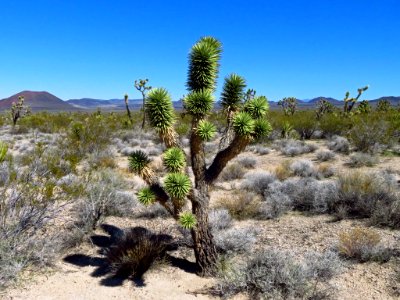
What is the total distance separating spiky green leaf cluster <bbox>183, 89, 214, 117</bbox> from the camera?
506cm

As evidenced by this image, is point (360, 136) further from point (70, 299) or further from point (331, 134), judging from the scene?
point (70, 299)

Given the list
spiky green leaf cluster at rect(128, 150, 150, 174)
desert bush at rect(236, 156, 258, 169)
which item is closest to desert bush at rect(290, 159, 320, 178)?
desert bush at rect(236, 156, 258, 169)

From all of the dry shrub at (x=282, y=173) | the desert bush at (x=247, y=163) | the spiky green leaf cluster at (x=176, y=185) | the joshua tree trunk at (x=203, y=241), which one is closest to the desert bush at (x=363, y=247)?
the joshua tree trunk at (x=203, y=241)

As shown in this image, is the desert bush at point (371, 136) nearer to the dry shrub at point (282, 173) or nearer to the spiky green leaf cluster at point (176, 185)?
the dry shrub at point (282, 173)

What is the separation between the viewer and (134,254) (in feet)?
18.4

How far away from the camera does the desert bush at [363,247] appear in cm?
558

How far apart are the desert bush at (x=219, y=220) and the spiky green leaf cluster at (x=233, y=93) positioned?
2.45 metres

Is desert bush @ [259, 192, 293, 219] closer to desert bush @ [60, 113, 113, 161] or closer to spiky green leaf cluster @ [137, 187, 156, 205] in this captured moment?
spiky green leaf cluster @ [137, 187, 156, 205]

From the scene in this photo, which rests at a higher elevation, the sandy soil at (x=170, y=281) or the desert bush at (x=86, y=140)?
the desert bush at (x=86, y=140)

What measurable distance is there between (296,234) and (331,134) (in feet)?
52.7

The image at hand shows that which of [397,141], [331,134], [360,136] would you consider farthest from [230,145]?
[331,134]

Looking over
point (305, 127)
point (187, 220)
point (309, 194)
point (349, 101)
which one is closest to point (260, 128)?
point (187, 220)

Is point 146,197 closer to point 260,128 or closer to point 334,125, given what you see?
point 260,128

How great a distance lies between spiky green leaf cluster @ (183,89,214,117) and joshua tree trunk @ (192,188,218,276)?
119 centimetres
